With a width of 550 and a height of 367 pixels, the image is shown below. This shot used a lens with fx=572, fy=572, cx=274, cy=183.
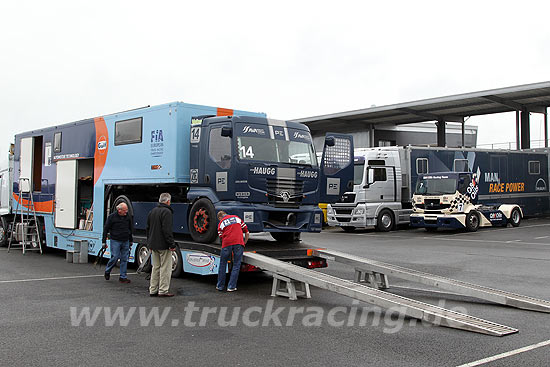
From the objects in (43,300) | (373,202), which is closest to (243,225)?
(43,300)

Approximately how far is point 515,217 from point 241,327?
843 inches

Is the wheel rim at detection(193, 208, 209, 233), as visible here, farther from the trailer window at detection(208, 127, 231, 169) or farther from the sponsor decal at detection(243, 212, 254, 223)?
the trailer window at detection(208, 127, 231, 169)

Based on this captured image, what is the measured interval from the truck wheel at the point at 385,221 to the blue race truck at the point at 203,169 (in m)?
12.4

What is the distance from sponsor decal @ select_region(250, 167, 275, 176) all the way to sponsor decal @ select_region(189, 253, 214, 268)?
5.62ft

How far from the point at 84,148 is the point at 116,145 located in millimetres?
1563

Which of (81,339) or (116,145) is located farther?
(116,145)

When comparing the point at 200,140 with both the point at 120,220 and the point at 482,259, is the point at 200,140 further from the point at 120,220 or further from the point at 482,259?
the point at 482,259

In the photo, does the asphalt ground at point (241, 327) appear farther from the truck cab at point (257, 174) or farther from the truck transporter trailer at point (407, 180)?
the truck transporter trailer at point (407, 180)

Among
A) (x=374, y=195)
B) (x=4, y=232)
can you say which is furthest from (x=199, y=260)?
(x=374, y=195)

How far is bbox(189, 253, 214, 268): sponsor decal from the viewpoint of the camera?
401 inches

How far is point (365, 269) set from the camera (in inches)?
402

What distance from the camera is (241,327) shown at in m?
7.22

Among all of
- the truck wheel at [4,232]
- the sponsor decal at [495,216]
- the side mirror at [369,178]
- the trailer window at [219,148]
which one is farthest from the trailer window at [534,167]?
the truck wheel at [4,232]

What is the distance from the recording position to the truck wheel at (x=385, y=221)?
2370cm
